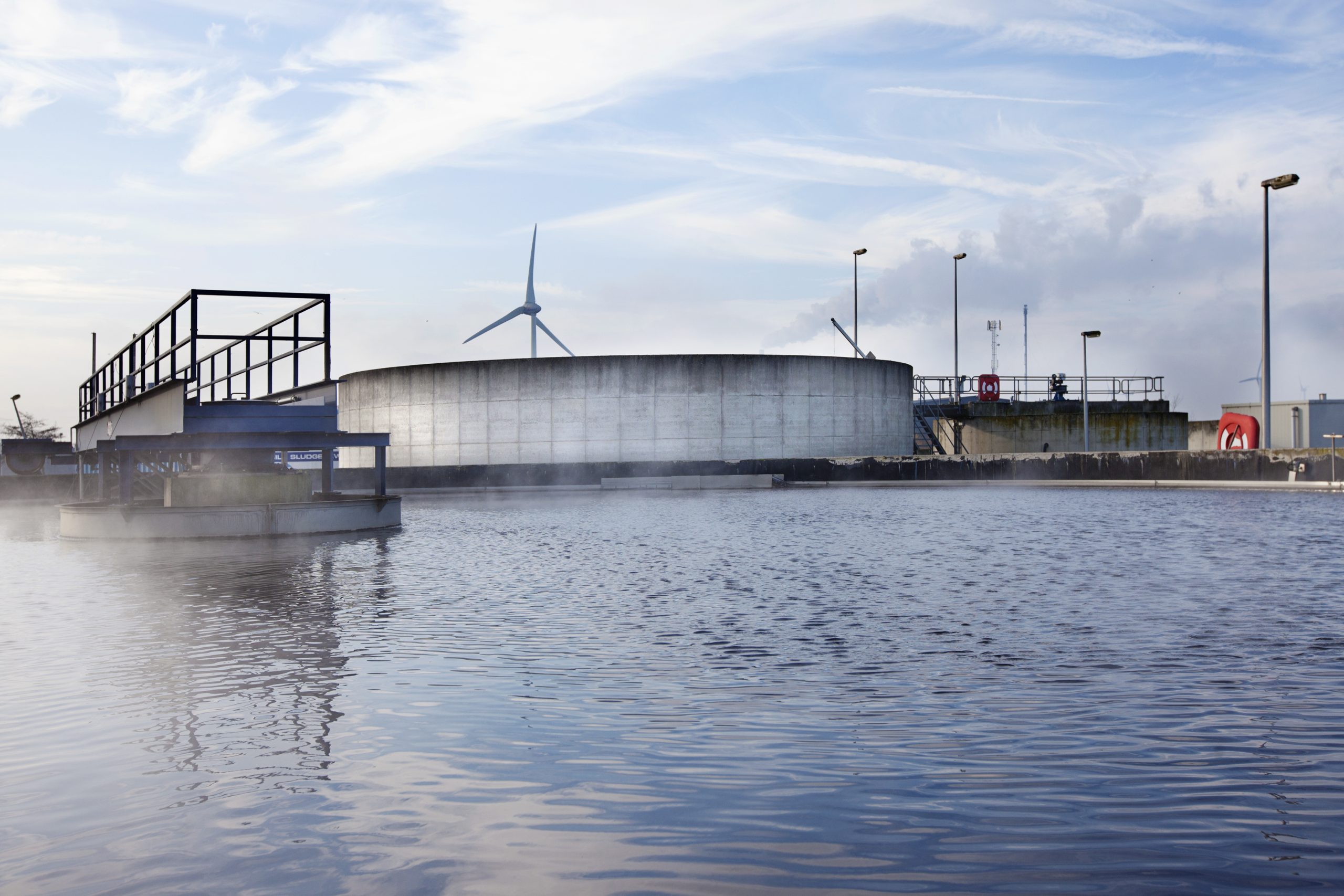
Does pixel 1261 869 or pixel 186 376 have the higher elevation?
pixel 186 376

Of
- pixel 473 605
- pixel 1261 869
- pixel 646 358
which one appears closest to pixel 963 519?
pixel 473 605

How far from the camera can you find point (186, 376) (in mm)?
24625

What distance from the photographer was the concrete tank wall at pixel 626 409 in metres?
55.9

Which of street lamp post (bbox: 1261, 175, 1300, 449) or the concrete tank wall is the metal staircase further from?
street lamp post (bbox: 1261, 175, 1300, 449)

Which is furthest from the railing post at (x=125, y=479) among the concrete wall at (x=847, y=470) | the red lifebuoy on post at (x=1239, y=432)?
the red lifebuoy on post at (x=1239, y=432)

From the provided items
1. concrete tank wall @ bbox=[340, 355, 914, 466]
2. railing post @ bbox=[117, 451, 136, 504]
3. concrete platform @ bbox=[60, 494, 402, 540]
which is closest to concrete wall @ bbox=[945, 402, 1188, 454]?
concrete tank wall @ bbox=[340, 355, 914, 466]

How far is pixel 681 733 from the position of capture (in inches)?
267

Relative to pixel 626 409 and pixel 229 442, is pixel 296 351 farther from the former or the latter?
pixel 626 409

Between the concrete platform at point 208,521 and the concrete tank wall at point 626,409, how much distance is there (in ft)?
94.1

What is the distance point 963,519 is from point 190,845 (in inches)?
901

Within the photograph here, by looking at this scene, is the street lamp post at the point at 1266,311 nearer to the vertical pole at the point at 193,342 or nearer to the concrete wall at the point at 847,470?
the concrete wall at the point at 847,470

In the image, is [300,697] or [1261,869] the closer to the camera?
[1261,869]

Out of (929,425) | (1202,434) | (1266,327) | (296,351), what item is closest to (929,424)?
(929,425)

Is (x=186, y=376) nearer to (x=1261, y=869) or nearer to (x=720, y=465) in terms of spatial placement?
(x=1261, y=869)
